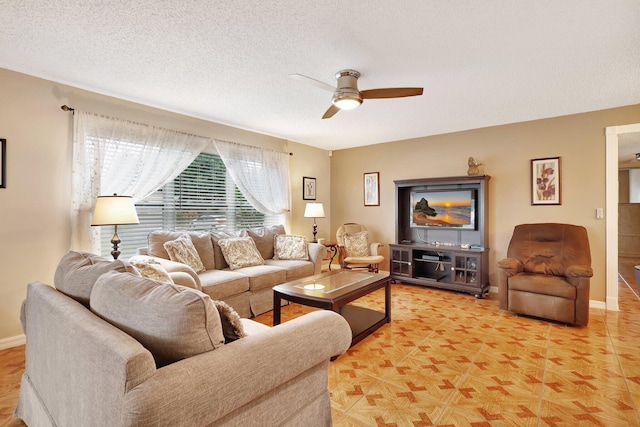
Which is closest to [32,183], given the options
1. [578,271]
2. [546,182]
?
[578,271]

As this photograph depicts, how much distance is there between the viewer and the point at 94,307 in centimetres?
138

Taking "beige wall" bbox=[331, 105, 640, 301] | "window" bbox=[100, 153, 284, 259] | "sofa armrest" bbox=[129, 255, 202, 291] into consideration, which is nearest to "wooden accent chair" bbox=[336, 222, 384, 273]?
"beige wall" bbox=[331, 105, 640, 301]

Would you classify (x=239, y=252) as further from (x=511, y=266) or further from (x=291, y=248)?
(x=511, y=266)

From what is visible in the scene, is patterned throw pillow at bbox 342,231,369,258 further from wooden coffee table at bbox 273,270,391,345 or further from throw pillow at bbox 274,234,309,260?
wooden coffee table at bbox 273,270,391,345

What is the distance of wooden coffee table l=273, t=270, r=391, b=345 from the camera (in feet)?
8.61

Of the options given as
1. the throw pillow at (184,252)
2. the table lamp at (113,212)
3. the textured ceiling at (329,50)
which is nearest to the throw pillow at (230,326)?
the textured ceiling at (329,50)

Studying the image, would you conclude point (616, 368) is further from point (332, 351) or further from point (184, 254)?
point (184, 254)

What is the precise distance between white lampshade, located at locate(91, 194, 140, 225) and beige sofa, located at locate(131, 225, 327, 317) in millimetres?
464

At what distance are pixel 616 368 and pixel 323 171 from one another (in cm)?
488

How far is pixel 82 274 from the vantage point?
5.24ft

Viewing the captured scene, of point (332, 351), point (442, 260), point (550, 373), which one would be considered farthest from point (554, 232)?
point (332, 351)

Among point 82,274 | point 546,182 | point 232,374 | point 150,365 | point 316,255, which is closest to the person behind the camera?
point 150,365

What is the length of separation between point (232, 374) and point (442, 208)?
4.50 m

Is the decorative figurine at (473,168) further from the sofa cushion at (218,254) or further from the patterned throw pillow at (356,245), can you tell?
the sofa cushion at (218,254)
